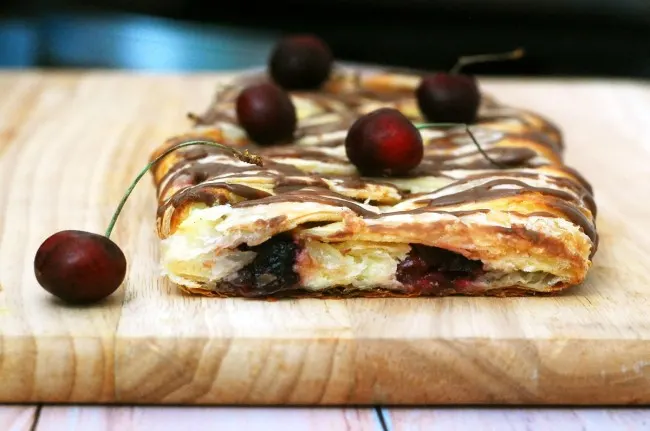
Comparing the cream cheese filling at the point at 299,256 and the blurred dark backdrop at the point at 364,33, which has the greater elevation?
the cream cheese filling at the point at 299,256

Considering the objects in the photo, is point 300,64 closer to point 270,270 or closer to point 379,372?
point 270,270

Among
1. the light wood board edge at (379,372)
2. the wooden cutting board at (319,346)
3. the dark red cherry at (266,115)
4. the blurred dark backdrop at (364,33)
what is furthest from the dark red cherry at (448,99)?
the blurred dark backdrop at (364,33)

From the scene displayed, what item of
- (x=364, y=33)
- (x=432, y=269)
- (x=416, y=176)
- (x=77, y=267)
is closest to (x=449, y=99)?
(x=416, y=176)

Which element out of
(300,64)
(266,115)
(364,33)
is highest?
(266,115)

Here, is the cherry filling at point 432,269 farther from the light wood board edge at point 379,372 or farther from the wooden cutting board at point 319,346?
the light wood board edge at point 379,372

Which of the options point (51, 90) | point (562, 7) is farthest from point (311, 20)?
point (51, 90)
